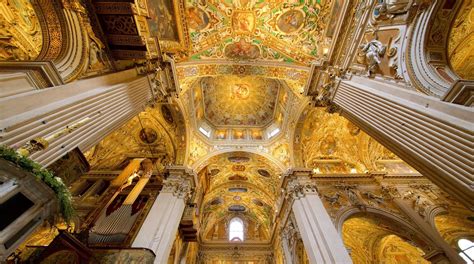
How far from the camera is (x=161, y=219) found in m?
8.80

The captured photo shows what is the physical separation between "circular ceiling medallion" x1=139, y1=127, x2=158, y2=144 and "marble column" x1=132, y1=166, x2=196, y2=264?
355 centimetres

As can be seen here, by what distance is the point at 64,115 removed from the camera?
4.14 metres

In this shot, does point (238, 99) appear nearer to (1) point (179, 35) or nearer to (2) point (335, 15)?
(1) point (179, 35)

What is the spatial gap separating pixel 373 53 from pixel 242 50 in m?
6.03

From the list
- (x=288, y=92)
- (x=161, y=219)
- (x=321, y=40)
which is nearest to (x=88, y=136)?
(x=161, y=219)

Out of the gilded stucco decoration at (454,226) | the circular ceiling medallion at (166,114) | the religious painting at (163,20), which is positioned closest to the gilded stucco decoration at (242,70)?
the religious painting at (163,20)

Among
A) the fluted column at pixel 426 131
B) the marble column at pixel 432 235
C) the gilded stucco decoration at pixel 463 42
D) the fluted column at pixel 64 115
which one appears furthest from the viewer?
the marble column at pixel 432 235

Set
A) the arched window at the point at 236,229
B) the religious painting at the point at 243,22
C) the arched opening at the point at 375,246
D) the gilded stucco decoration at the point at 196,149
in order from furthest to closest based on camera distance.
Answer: the arched window at the point at 236,229, the gilded stucco decoration at the point at 196,149, the arched opening at the point at 375,246, the religious painting at the point at 243,22

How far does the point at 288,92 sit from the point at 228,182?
855 centimetres

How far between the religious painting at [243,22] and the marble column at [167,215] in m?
7.84

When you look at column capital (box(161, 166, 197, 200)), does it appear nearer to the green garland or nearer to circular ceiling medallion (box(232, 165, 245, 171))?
circular ceiling medallion (box(232, 165, 245, 171))

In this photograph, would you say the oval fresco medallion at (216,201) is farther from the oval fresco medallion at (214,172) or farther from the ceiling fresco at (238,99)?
the ceiling fresco at (238,99)

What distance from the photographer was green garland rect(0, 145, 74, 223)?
2.56 meters

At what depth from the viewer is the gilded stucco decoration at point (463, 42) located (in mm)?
4602
